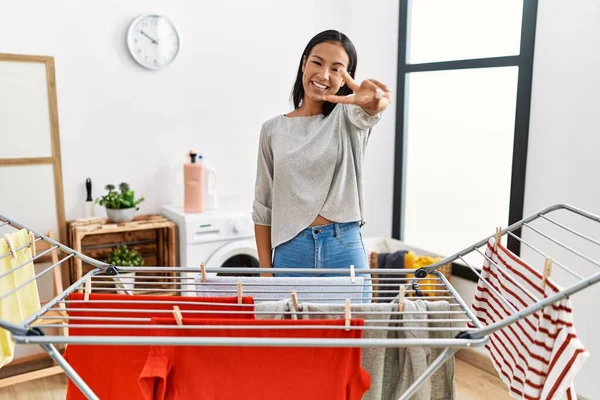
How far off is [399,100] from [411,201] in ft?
2.40

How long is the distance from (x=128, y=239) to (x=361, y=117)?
6.82 ft

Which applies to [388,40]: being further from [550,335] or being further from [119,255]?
[550,335]

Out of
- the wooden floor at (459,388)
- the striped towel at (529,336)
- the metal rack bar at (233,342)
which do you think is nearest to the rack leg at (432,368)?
the metal rack bar at (233,342)

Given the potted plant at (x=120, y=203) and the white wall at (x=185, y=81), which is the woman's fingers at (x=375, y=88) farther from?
the white wall at (x=185, y=81)

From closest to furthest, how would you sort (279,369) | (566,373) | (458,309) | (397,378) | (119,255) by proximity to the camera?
(566,373)
(279,369)
(397,378)
(458,309)
(119,255)

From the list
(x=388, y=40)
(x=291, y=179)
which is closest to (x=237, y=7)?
(x=388, y=40)

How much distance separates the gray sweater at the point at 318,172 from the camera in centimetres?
168

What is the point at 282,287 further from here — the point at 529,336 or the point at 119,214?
the point at 119,214

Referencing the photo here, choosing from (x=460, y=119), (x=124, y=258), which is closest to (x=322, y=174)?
(x=124, y=258)

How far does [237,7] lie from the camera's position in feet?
12.1

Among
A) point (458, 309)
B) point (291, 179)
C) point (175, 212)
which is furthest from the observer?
point (175, 212)

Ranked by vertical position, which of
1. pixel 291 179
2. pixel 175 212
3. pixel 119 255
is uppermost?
pixel 291 179

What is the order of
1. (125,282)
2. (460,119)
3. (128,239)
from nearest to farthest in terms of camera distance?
(125,282) < (128,239) < (460,119)

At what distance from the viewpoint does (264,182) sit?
1838 millimetres
